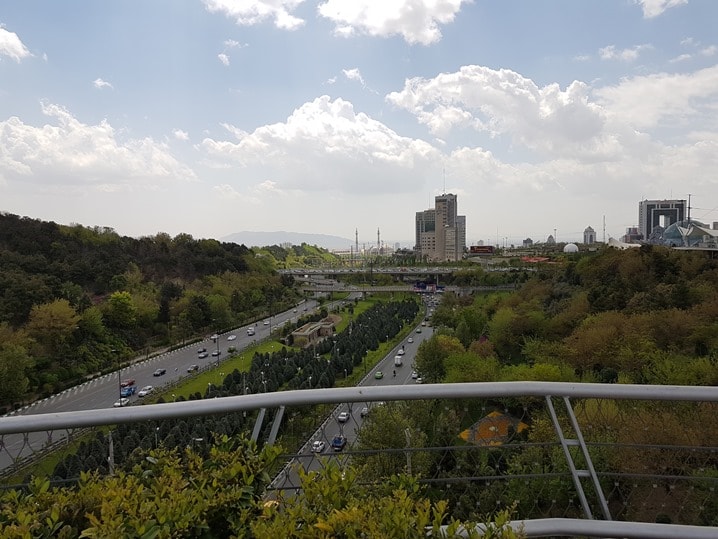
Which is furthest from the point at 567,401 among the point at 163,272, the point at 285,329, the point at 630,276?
the point at 163,272

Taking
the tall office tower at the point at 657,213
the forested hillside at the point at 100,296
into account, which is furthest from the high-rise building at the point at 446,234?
the forested hillside at the point at 100,296

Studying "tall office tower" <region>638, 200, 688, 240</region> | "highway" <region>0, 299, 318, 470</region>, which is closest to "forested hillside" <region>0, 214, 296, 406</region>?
"highway" <region>0, 299, 318, 470</region>

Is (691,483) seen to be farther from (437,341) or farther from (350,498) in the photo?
(437,341)

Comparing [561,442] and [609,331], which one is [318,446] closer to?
[561,442]

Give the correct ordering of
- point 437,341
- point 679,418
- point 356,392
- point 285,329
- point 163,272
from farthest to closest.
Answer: point 163,272 → point 285,329 → point 437,341 → point 679,418 → point 356,392

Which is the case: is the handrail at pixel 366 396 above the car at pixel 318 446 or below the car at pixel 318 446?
above

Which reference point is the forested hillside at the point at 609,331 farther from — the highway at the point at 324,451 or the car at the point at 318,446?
the car at the point at 318,446

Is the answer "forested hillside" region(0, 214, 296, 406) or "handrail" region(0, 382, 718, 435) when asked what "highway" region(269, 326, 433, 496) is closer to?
"handrail" region(0, 382, 718, 435)
